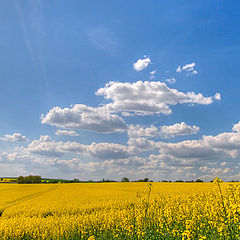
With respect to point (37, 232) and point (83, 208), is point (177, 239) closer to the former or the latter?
point (37, 232)

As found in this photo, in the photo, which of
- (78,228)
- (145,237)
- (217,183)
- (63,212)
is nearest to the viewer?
(217,183)

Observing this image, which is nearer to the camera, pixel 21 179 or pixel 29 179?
pixel 21 179

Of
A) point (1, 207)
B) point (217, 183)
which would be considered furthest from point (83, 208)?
point (217, 183)

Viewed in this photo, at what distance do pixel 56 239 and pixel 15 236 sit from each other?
3.12 metres

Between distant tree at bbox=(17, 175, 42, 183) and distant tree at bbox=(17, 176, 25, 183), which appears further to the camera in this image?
distant tree at bbox=(17, 175, 42, 183)

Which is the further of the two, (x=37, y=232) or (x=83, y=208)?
(x=83, y=208)

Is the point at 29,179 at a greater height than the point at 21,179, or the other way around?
the point at 21,179

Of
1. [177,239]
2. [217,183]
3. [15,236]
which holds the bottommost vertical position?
[15,236]

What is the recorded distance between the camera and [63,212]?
784 inches

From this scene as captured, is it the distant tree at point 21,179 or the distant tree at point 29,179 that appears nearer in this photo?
the distant tree at point 21,179

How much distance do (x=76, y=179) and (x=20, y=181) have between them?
2517 cm

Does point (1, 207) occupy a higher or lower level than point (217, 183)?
lower

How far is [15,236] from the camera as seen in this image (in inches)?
527

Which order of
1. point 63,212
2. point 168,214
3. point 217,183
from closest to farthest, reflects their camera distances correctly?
1. point 217,183
2. point 168,214
3. point 63,212
